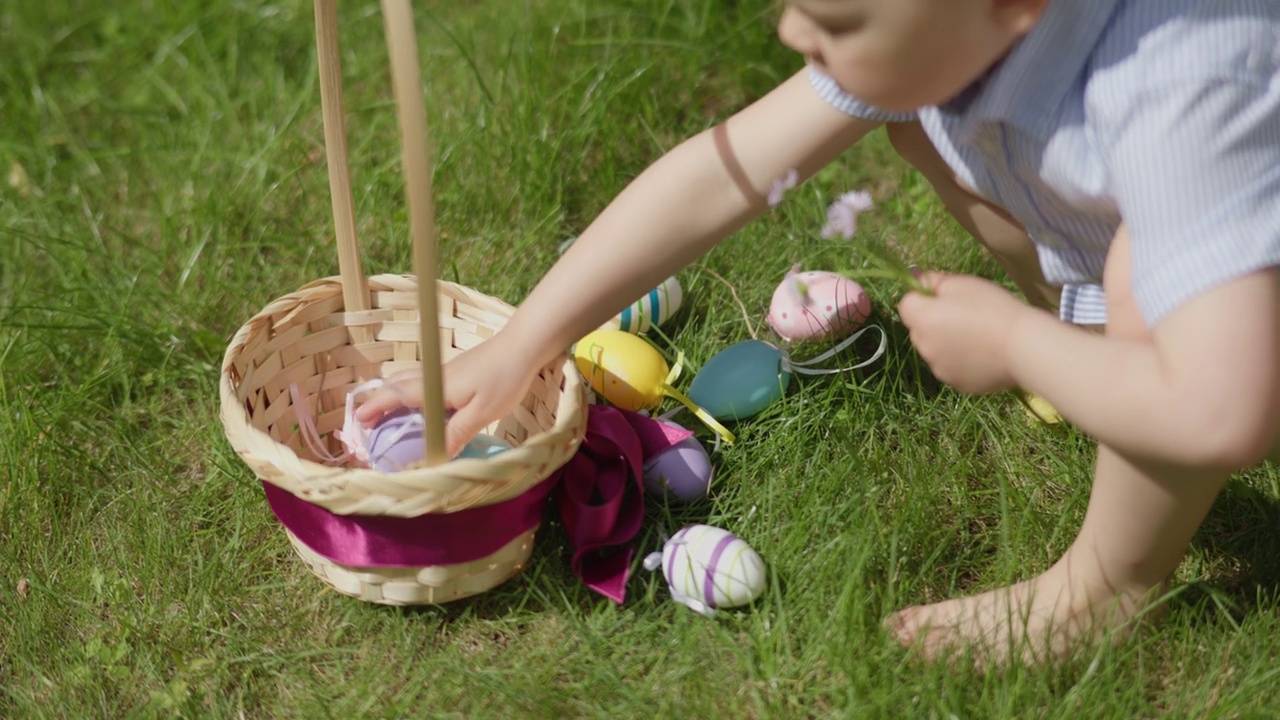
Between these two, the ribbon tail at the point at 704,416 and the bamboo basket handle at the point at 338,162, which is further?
the ribbon tail at the point at 704,416

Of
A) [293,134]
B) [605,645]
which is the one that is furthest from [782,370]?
[293,134]

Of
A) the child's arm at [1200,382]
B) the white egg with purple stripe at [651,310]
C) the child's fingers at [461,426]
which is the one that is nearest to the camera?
the child's arm at [1200,382]

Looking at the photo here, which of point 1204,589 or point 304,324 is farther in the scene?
point 304,324

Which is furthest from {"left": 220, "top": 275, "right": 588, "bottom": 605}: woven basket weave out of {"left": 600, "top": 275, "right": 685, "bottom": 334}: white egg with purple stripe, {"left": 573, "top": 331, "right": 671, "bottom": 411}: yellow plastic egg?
{"left": 600, "top": 275, "right": 685, "bottom": 334}: white egg with purple stripe

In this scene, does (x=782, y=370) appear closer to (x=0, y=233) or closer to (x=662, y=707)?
(x=662, y=707)

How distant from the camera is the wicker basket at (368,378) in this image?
1.23 meters

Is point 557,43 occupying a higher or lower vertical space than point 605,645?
higher

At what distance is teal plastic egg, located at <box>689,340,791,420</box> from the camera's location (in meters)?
1.62

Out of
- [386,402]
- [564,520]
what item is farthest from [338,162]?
[564,520]

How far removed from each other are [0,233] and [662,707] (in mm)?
1454

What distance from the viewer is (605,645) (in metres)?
1.40

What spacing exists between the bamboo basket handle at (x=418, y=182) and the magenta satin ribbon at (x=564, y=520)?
0.14 metres

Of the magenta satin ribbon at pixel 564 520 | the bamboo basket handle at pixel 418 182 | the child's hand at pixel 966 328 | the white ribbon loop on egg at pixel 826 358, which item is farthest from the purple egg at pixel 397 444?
the child's hand at pixel 966 328

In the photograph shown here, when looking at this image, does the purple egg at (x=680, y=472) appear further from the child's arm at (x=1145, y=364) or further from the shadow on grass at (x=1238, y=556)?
the shadow on grass at (x=1238, y=556)
